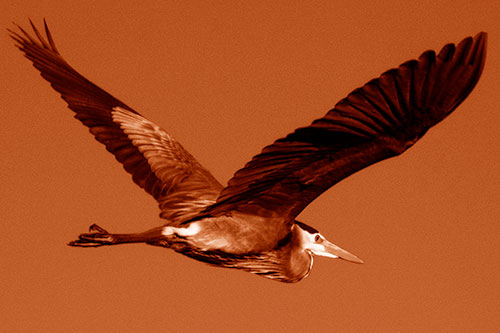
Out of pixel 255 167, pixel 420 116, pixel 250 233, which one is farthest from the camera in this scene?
pixel 250 233

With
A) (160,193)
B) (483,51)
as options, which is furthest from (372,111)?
(160,193)

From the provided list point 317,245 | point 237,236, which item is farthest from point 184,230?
point 317,245

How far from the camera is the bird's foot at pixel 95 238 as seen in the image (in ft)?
6.00

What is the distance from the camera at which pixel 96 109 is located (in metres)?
2.20

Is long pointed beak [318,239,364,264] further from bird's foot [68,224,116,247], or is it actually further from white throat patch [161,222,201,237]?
bird's foot [68,224,116,247]

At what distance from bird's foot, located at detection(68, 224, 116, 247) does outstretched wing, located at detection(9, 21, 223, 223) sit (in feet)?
0.61

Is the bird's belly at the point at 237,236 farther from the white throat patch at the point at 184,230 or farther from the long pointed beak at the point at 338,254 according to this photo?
the long pointed beak at the point at 338,254

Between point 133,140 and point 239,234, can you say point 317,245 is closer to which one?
point 239,234

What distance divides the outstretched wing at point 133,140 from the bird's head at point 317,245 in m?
0.26

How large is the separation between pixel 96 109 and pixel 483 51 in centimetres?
120

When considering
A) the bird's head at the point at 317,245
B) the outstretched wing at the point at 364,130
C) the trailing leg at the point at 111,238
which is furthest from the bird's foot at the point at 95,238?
the bird's head at the point at 317,245

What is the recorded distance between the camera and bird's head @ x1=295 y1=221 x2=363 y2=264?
1.88 m

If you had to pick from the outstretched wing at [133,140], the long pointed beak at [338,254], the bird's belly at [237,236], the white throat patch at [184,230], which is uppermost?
the outstretched wing at [133,140]

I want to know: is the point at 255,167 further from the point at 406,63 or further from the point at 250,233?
the point at 406,63
